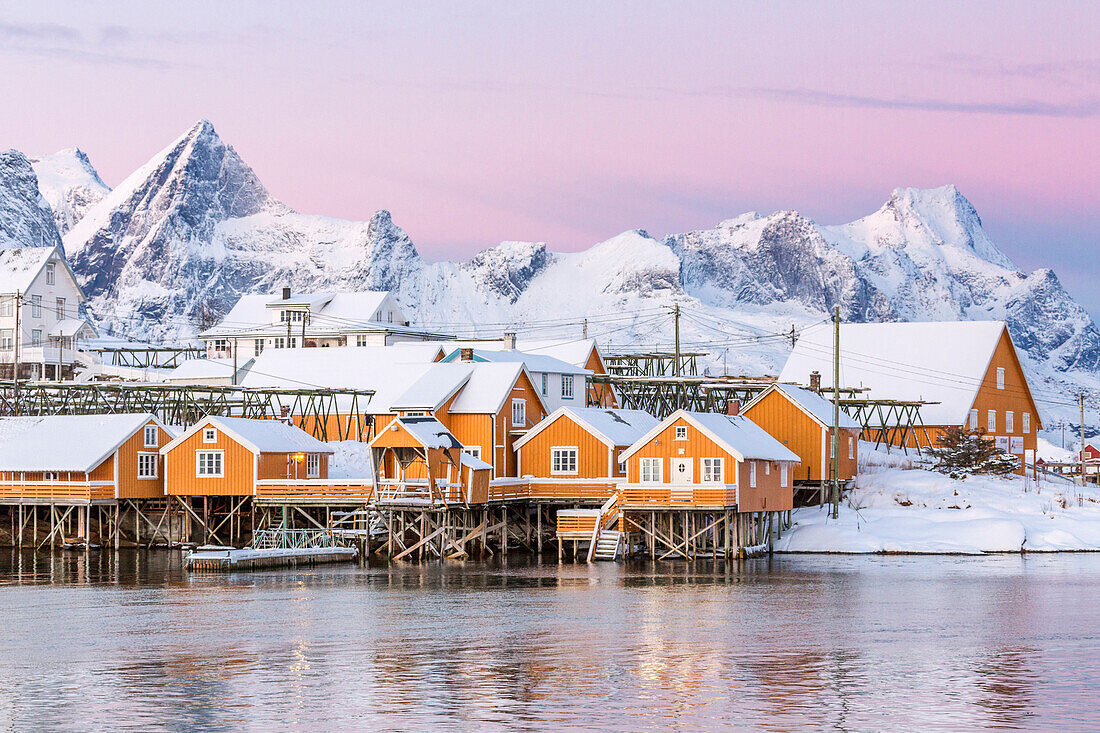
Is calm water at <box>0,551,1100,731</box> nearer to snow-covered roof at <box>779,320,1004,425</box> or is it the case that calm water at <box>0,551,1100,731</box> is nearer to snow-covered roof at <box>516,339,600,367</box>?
snow-covered roof at <box>779,320,1004,425</box>

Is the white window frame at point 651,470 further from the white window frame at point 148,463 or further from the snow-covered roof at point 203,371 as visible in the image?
the snow-covered roof at point 203,371

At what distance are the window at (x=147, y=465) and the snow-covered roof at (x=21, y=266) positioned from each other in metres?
49.5

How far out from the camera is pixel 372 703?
29.3 metres

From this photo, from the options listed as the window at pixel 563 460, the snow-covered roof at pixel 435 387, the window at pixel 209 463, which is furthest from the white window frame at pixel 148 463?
the window at pixel 563 460

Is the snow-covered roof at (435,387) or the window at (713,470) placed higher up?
the snow-covered roof at (435,387)

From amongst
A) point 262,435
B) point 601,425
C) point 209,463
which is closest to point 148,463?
point 209,463

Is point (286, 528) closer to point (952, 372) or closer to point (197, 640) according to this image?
point (197, 640)

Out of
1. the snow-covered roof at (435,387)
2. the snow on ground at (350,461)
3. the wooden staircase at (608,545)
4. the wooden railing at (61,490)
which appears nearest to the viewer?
the wooden staircase at (608,545)

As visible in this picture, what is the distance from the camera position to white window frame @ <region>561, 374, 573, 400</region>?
7956 centimetres

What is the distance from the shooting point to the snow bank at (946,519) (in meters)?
63.7

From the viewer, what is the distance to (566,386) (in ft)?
262

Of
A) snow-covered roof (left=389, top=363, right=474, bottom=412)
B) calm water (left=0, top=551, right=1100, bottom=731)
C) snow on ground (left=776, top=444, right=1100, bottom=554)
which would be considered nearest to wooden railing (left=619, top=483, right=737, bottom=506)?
calm water (left=0, top=551, right=1100, bottom=731)

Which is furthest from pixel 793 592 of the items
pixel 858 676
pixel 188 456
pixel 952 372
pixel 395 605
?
pixel 952 372

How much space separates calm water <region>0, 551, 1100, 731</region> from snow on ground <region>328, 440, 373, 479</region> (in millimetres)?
16475
